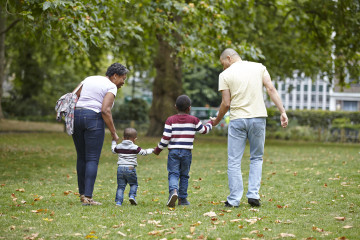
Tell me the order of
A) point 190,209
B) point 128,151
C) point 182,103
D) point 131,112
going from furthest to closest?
point 131,112, point 128,151, point 182,103, point 190,209

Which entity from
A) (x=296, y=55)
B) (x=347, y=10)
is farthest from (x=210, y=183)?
(x=296, y=55)

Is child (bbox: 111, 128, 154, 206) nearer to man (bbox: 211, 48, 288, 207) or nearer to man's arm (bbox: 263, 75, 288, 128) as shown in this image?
man (bbox: 211, 48, 288, 207)

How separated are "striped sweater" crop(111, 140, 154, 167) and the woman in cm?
13

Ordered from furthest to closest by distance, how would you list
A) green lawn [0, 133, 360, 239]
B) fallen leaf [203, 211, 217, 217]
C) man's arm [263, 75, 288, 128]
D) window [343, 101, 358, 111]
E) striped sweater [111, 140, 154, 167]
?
1. window [343, 101, 358, 111]
2. striped sweater [111, 140, 154, 167]
3. man's arm [263, 75, 288, 128]
4. fallen leaf [203, 211, 217, 217]
5. green lawn [0, 133, 360, 239]

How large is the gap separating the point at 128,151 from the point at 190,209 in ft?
3.69

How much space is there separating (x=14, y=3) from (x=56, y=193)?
4392mm

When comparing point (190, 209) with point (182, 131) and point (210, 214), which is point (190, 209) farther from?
point (182, 131)

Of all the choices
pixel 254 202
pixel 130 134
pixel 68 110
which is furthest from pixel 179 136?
pixel 68 110

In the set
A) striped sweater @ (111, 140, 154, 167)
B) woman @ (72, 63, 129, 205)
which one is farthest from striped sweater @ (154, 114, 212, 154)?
woman @ (72, 63, 129, 205)

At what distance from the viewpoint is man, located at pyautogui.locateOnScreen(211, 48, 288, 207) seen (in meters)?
6.98

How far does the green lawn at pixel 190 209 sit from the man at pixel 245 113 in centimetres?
36

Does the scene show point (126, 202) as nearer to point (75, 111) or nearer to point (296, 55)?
point (75, 111)

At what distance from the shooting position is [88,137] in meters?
7.13

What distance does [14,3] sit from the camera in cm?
1118
